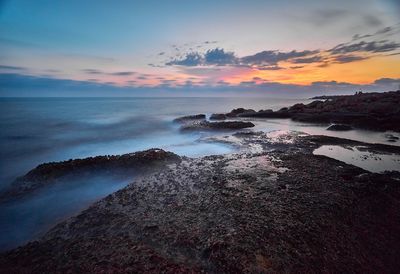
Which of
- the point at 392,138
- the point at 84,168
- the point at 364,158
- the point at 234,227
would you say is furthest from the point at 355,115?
the point at 84,168

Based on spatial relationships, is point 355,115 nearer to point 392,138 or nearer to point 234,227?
point 392,138

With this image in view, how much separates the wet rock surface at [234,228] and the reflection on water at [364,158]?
6.83ft

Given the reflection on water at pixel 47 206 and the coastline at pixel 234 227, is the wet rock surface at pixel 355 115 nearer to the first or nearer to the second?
the coastline at pixel 234 227

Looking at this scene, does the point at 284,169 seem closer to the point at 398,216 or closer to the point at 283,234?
the point at 398,216

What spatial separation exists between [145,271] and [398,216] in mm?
7628

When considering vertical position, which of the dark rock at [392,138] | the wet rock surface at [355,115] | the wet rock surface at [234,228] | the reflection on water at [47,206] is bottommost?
the reflection on water at [47,206]

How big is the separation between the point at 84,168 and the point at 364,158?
15759 mm

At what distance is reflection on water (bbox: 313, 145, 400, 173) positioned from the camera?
43.5ft

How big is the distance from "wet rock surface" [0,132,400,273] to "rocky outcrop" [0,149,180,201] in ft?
8.40

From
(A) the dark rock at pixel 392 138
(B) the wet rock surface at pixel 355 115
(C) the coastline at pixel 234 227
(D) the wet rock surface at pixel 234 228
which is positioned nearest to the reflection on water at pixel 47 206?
(C) the coastline at pixel 234 227

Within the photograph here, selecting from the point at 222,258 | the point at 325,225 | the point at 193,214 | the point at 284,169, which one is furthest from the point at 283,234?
the point at 284,169

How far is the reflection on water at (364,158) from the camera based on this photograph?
43.5 ft

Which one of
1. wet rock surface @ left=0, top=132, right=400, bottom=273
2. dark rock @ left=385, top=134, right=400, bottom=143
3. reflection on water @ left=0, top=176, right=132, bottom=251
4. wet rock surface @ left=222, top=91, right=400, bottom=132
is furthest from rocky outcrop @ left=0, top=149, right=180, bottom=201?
wet rock surface @ left=222, top=91, right=400, bottom=132

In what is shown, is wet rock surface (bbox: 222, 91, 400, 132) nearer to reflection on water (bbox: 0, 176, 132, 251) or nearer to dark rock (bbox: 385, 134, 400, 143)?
dark rock (bbox: 385, 134, 400, 143)
